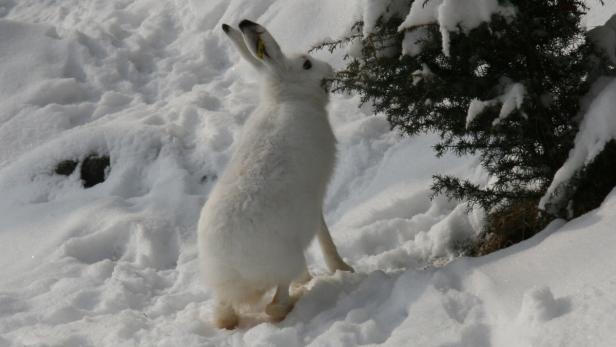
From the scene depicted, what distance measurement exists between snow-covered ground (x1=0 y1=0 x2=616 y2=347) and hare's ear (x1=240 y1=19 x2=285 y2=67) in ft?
2.34

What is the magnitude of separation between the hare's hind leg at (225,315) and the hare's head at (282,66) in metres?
1.60

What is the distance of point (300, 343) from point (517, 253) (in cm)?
130

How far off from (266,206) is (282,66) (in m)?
1.36

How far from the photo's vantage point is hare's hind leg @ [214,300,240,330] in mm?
4461

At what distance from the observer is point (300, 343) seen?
3.92 meters

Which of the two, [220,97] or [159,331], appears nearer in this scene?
[159,331]

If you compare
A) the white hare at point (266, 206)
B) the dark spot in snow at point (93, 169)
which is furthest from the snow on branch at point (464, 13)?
the dark spot in snow at point (93, 169)

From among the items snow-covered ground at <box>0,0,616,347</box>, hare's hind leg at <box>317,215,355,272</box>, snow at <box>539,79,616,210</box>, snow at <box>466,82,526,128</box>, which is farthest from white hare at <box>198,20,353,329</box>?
snow at <box>539,79,616,210</box>

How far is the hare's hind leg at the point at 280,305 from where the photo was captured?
4387 mm

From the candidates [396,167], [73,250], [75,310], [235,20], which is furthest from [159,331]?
[235,20]

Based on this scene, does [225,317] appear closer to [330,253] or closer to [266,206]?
[266,206]

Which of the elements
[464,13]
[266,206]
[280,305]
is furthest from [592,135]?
[280,305]

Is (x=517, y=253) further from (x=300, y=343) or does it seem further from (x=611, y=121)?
(x=300, y=343)

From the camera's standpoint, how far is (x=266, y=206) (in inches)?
166
